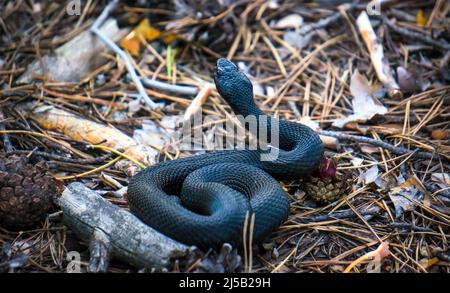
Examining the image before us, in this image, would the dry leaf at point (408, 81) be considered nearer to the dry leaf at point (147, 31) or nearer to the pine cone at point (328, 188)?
the pine cone at point (328, 188)

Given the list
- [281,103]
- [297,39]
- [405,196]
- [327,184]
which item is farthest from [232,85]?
[297,39]

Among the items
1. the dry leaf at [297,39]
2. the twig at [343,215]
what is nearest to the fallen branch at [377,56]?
the dry leaf at [297,39]

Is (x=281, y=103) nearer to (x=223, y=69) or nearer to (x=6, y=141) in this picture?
(x=223, y=69)

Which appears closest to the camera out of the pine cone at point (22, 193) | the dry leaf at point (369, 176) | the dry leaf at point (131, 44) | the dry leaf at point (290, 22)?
the pine cone at point (22, 193)

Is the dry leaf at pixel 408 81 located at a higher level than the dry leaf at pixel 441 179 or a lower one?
higher

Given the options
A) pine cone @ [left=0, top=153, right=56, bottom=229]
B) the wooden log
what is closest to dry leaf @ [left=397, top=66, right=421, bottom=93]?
the wooden log

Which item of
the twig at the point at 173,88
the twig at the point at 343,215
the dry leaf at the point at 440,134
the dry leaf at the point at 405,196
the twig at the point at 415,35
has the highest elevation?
the twig at the point at 415,35
